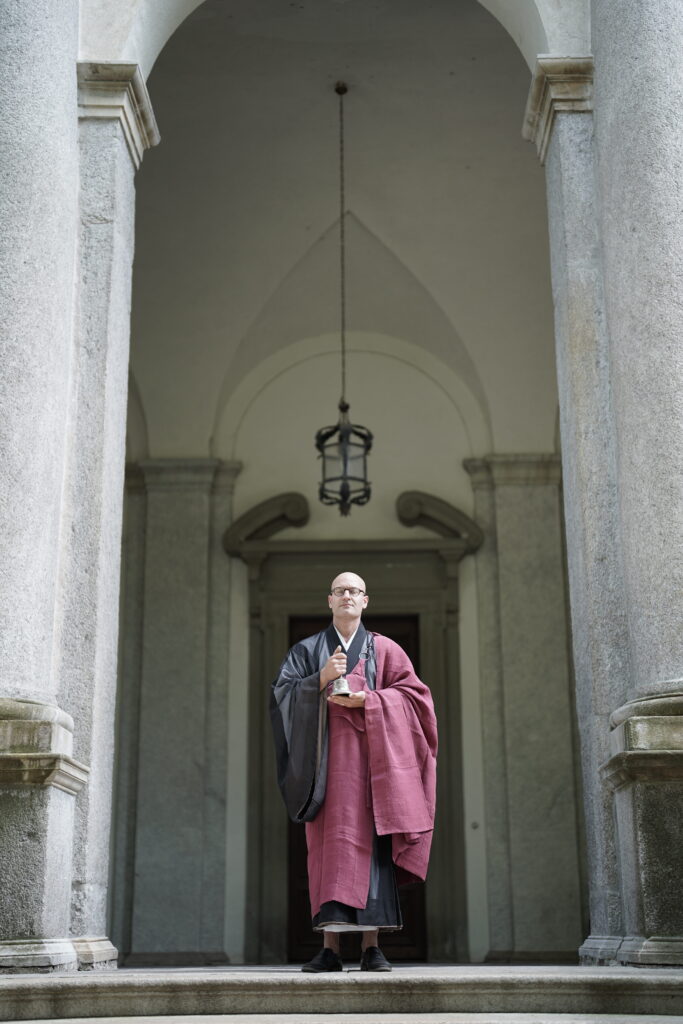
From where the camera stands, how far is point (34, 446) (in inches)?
236

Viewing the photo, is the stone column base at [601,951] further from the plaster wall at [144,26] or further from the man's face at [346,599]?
the plaster wall at [144,26]

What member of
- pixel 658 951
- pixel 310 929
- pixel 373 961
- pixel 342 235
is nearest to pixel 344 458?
pixel 342 235

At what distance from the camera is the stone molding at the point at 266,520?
12070 mm

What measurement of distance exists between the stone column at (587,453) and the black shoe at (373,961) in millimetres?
1045

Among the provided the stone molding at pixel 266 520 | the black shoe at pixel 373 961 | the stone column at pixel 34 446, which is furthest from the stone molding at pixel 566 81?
the stone molding at pixel 266 520

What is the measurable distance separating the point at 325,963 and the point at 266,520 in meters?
7.21

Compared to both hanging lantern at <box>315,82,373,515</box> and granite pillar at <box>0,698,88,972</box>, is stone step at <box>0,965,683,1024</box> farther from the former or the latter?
hanging lantern at <box>315,82,373,515</box>

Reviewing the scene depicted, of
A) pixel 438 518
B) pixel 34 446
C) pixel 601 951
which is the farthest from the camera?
pixel 438 518

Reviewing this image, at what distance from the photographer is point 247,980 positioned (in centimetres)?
447

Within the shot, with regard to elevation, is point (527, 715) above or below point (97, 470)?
below

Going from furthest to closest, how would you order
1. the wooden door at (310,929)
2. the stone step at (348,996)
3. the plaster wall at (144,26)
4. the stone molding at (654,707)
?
1. the wooden door at (310,929)
2. the plaster wall at (144,26)
3. the stone molding at (654,707)
4. the stone step at (348,996)

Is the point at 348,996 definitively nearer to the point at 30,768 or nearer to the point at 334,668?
the point at 334,668

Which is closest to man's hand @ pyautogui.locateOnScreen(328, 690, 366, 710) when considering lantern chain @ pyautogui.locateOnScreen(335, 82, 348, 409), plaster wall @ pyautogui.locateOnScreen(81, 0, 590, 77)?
plaster wall @ pyautogui.locateOnScreen(81, 0, 590, 77)

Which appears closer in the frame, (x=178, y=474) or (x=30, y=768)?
(x=30, y=768)
